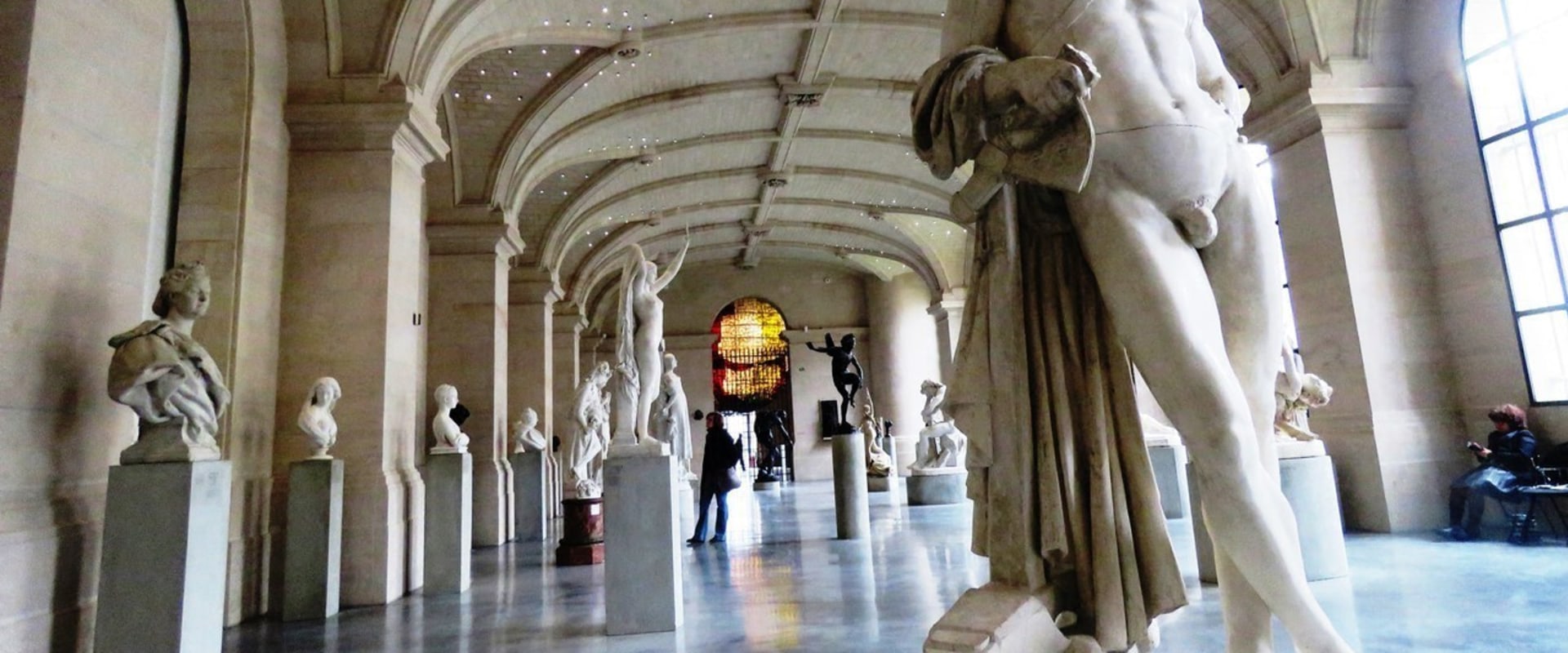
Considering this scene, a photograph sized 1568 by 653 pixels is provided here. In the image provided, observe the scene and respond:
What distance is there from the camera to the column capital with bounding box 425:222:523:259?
10.4 m

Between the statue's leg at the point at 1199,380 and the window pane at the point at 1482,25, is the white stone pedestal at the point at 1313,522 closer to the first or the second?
the statue's leg at the point at 1199,380

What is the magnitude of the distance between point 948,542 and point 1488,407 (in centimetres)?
479

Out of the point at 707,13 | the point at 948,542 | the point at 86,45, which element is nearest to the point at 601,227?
the point at 707,13

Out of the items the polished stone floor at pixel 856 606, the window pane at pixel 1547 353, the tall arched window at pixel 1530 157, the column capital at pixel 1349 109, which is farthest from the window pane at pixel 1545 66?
the polished stone floor at pixel 856 606

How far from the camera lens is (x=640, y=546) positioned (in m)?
4.52

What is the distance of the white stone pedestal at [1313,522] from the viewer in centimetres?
481

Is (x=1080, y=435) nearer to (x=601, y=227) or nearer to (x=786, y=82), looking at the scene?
(x=786, y=82)

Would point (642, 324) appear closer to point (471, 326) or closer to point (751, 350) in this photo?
point (471, 326)

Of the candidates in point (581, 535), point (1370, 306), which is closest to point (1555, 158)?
point (1370, 306)

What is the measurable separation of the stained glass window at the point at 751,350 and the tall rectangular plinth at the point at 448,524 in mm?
19368

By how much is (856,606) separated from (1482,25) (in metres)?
7.57

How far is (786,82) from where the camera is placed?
11.3 meters

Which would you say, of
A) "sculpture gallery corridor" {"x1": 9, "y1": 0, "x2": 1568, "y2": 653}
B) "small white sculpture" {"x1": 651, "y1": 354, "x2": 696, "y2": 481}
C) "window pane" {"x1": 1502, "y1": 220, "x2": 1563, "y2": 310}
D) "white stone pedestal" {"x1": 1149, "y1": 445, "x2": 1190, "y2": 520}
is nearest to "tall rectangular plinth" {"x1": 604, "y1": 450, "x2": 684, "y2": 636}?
"sculpture gallery corridor" {"x1": 9, "y1": 0, "x2": 1568, "y2": 653}

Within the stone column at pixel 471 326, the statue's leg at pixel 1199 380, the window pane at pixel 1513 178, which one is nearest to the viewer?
the statue's leg at pixel 1199 380
